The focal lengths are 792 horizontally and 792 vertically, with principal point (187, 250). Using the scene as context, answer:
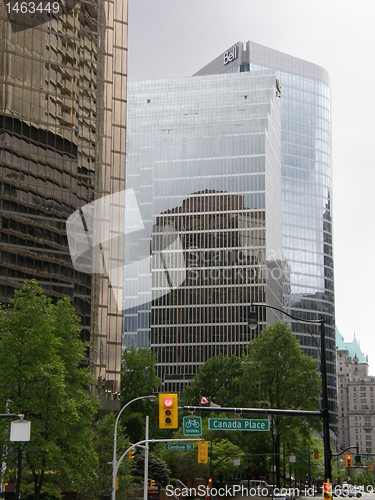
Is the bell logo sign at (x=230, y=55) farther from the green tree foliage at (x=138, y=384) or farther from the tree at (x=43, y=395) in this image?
the tree at (x=43, y=395)

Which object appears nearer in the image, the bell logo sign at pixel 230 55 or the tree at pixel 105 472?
the tree at pixel 105 472

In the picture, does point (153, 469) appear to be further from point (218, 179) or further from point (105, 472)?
point (218, 179)

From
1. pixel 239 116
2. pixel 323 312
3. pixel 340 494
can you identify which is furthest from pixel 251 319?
pixel 323 312

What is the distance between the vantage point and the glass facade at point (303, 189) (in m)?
185

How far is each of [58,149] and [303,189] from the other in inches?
4731

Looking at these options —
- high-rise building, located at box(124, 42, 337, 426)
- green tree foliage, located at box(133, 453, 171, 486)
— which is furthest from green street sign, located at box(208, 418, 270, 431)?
high-rise building, located at box(124, 42, 337, 426)

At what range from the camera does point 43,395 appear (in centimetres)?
4303

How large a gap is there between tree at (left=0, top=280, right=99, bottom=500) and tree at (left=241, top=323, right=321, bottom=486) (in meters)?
31.9

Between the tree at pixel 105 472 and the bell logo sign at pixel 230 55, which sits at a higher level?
the bell logo sign at pixel 230 55

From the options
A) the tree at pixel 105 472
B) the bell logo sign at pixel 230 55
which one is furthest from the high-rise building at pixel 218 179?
the tree at pixel 105 472

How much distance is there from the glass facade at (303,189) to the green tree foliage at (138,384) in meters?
70.2

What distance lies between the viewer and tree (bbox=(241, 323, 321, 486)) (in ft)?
243

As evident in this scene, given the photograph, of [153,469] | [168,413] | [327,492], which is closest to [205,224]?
[153,469]

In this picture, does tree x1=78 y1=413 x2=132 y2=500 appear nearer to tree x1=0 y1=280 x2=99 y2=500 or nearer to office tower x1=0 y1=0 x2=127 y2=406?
tree x1=0 y1=280 x2=99 y2=500
